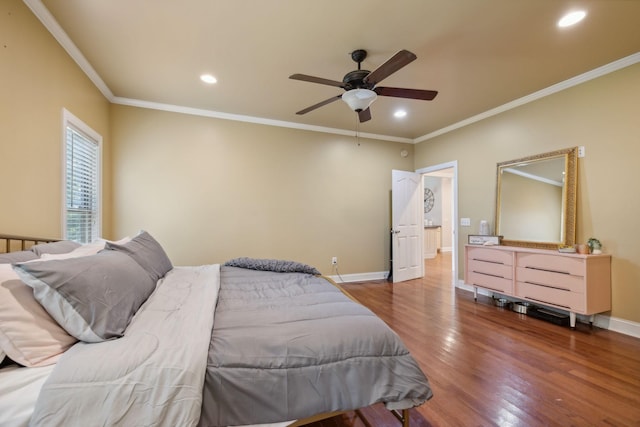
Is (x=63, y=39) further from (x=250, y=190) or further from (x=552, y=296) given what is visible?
(x=552, y=296)

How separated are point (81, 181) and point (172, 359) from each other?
9.71 ft

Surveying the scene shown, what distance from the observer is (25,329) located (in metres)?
1.04

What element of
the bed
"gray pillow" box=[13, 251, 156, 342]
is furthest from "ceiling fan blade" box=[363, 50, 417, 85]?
"gray pillow" box=[13, 251, 156, 342]

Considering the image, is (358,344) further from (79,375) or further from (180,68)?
(180,68)

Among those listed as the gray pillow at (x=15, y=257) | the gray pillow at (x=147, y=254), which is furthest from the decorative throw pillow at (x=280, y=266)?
the gray pillow at (x=15, y=257)

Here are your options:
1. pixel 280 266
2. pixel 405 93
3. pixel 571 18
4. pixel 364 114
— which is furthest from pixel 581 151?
pixel 280 266

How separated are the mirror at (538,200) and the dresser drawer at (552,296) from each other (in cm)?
57

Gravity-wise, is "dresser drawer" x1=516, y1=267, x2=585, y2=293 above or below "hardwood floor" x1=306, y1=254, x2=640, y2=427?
above

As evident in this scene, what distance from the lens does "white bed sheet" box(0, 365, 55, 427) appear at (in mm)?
881

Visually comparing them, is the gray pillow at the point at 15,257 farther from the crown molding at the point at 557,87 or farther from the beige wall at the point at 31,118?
the crown molding at the point at 557,87

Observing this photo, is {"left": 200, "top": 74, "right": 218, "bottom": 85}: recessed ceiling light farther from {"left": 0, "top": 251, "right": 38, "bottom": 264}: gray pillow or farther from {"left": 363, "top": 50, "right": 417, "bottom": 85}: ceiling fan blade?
{"left": 0, "top": 251, "right": 38, "bottom": 264}: gray pillow

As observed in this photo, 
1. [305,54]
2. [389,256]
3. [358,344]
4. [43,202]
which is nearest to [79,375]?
[358,344]

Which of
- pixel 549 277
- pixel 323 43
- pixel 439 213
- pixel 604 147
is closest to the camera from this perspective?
pixel 323 43

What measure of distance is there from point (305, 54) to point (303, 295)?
2.27 m
